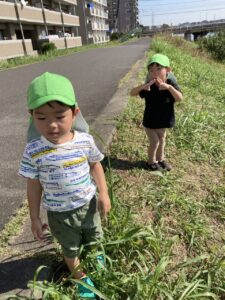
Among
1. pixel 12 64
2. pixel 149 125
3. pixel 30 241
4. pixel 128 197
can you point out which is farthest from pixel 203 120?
pixel 12 64

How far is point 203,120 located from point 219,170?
140cm

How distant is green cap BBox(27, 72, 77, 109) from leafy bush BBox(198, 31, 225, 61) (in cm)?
2060

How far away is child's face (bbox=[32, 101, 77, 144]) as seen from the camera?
1.68 meters

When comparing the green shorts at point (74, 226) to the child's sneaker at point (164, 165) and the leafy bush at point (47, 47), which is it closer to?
the child's sneaker at point (164, 165)

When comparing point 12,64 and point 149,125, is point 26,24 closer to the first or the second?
point 12,64

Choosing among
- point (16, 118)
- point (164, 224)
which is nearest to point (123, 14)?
point (16, 118)

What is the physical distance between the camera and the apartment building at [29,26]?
26.9 m

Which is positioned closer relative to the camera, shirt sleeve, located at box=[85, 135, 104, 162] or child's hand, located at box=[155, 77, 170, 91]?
shirt sleeve, located at box=[85, 135, 104, 162]

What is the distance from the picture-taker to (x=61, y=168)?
1828 mm

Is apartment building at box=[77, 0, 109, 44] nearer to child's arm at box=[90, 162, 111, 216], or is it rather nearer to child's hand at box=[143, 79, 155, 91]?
child's hand at box=[143, 79, 155, 91]

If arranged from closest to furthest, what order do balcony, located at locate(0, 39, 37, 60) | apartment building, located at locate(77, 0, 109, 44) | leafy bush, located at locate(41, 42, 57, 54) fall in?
balcony, located at locate(0, 39, 37, 60) < leafy bush, located at locate(41, 42, 57, 54) < apartment building, located at locate(77, 0, 109, 44)

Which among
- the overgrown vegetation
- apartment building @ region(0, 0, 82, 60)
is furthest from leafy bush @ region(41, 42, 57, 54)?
the overgrown vegetation

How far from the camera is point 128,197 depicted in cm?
302

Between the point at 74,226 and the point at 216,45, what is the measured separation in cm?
2096
